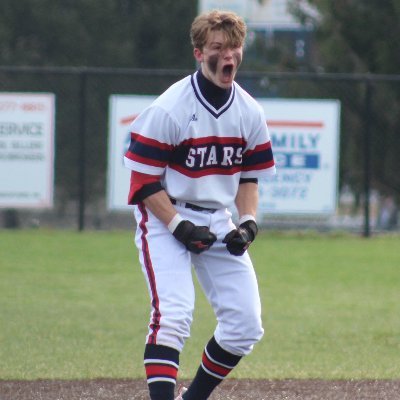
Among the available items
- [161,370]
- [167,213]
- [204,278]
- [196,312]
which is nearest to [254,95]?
[196,312]

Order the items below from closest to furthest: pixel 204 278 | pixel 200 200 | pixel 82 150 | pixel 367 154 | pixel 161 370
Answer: pixel 161 370 < pixel 200 200 < pixel 204 278 < pixel 82 150 < pixel 367 154

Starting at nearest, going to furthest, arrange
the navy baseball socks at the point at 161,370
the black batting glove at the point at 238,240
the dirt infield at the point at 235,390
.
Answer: the navy baseball socks at the point at 161,370 < the black batting glove at the point at 238,240 < the dirt infield at the point at 235,390

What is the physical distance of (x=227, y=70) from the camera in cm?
586

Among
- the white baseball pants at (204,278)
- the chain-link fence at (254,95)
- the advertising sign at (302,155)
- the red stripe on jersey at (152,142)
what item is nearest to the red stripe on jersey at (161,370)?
the white baseball pants at (204,278)

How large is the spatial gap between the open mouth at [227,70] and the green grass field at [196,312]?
2696 mm

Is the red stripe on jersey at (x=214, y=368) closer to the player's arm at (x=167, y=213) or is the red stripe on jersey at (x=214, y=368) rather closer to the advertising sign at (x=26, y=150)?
the player's arm at (x=167, y=213)

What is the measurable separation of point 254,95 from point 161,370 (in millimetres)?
13427

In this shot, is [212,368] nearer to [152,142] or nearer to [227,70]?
[152,142]

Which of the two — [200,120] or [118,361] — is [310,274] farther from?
[200,120]

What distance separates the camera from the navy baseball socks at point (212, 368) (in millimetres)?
6199

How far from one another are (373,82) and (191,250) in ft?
40.9

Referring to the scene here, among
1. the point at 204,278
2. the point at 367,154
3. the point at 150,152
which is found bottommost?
the point at 367,154

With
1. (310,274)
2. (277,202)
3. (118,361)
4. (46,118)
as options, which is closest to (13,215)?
(46,118)

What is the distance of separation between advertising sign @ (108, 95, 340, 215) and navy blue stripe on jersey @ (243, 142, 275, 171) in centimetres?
1028
